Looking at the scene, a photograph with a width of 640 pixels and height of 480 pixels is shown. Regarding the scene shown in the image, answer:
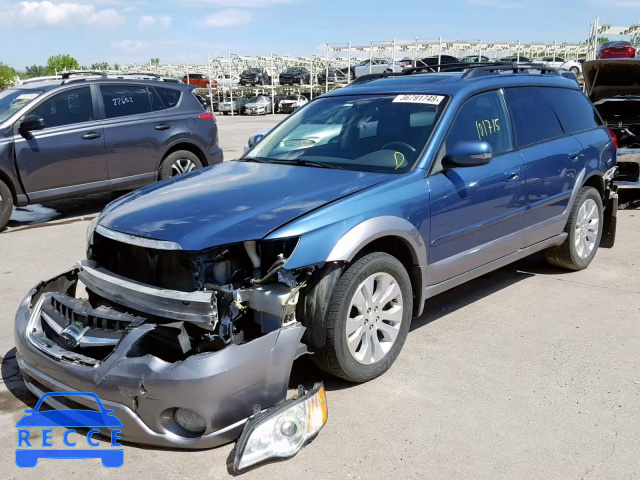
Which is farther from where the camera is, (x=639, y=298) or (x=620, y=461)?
(x=639, y=298)

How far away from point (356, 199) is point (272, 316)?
2.89 feet

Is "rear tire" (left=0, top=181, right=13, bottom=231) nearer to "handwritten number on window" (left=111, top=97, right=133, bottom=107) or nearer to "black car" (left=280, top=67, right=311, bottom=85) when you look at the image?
"handwritten number on window" (left=111, top=97, right=133, bottom=107)

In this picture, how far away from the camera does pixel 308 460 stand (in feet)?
9.70

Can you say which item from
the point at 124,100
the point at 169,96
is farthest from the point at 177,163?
the point at 124,100

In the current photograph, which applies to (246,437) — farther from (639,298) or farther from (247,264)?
(639,298)

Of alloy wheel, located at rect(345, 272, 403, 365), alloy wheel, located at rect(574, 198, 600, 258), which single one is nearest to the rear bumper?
alloy wheel, located at rect(574, 198, 600, 258)

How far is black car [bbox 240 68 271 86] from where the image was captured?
33.8m

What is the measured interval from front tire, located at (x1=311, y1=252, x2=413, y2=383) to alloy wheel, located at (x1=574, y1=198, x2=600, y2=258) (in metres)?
2.53

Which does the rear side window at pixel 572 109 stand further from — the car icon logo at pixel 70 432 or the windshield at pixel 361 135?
the car icon logo at pixel 70 432

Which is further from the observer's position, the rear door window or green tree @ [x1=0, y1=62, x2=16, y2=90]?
green tree @ [x1=0, y1=62, x2=16, y2=90]

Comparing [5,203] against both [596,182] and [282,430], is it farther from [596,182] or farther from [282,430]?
[596,182]

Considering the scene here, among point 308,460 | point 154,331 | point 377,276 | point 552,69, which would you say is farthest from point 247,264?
point 552,69

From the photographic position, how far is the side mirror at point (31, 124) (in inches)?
291

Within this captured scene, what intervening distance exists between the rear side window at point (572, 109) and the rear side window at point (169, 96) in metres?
5.48
